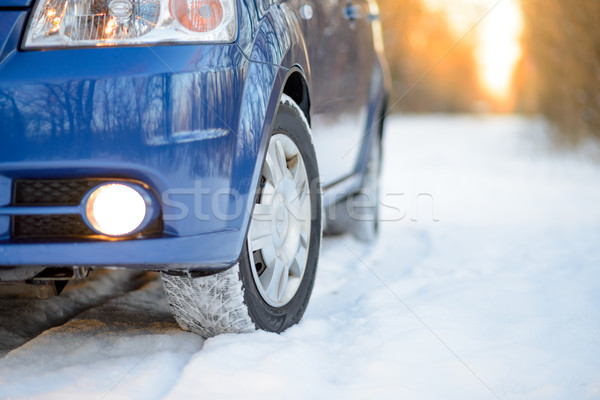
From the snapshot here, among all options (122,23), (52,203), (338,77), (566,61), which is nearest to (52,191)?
(52,203)

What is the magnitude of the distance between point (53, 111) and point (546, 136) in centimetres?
1034

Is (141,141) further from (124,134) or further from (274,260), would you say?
(274,260)

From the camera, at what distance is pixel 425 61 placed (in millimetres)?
33125

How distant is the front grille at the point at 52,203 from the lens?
1642mm

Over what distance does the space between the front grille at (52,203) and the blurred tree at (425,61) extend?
18.5m

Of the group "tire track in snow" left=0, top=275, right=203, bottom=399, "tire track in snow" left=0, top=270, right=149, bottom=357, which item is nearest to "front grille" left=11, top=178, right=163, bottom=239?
"tire track in snow" left=0, top=275, right=203, bottom=399

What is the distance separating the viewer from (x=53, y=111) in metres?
1.58

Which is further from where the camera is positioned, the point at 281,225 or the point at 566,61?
the point at 566,61

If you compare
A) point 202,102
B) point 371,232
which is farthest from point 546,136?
point 202,102

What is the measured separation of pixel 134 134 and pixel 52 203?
0.95ft

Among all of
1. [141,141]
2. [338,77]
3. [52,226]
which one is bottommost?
[52,226]

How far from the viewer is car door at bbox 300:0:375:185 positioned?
8.40 ft

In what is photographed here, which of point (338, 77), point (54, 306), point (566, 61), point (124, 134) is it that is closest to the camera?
point (124, 134)

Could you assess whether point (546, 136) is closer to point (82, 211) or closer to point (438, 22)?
point (82, 211)
